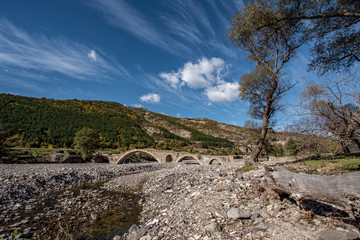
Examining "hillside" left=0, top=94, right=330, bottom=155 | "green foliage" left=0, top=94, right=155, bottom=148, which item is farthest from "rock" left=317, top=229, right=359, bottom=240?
"green foliage" left=0, top=94, right=155, bottom=148

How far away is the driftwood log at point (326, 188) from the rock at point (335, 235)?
339mm

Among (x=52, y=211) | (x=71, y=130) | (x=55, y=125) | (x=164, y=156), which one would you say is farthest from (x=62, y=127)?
(x=52, y=211)

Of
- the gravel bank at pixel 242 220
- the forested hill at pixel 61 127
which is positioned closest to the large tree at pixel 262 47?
the gravel bank at pixel 242 220

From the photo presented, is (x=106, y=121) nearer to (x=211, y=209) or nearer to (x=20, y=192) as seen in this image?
(x=20, y=192)

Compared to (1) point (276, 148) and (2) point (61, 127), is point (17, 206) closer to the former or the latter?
(1) point (276, 148)

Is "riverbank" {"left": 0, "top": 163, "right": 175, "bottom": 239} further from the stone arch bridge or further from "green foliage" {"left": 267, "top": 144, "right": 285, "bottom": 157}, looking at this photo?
"green foliage" {"left": 267, "top": 144, "right": 285, "bottom": 157}

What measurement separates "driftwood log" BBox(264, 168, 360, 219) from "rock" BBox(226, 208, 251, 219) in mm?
995

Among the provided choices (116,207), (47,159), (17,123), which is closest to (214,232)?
(116,207)

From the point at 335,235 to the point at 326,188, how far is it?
76 cm

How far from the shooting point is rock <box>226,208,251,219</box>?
446 cm

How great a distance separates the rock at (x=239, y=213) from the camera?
14.6 ft

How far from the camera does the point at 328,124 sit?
4.84 metres

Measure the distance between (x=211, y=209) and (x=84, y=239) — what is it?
13.9ft

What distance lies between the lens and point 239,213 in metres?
4.55
